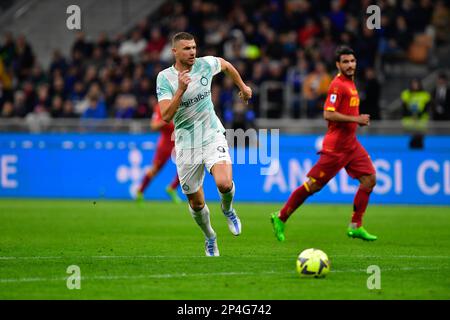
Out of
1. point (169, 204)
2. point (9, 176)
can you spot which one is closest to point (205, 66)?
point (169, 204)

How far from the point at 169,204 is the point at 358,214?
345 inches

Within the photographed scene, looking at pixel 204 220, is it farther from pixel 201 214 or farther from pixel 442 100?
pixel 442 100

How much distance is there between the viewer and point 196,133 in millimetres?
11297

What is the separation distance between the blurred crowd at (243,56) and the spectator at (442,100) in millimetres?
1407

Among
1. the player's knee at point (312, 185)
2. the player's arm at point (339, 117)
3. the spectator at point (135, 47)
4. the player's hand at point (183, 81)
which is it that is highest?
the spectator at point (135, 47)

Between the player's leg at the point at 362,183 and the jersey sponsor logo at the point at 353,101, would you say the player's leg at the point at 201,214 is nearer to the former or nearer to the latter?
the player's leg at the point at 362,183

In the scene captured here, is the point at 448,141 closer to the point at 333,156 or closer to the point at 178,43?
the point at 333,156

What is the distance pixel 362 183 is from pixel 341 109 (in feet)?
3.61

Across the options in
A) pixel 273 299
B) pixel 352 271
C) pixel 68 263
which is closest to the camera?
pixel 273 299

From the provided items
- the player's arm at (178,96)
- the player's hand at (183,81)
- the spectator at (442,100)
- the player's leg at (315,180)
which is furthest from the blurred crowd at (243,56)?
the player's hand at (183,81)

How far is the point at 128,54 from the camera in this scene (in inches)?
1102

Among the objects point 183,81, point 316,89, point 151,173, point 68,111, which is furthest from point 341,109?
point 68,111

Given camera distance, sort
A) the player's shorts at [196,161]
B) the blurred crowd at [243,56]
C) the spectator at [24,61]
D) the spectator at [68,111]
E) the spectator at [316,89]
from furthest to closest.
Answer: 1. the spectator at [24,61]
2. the spectator at [68,111]
3. the blurred crowd at [243,56]
4. the spectator at [316,89]
5. the player's shorts at [196,161]

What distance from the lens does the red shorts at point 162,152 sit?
20750 mm
